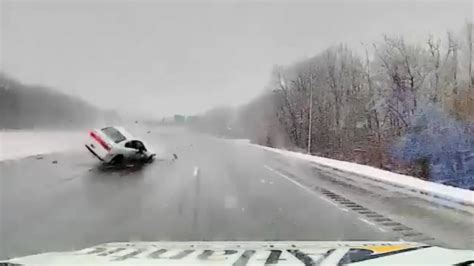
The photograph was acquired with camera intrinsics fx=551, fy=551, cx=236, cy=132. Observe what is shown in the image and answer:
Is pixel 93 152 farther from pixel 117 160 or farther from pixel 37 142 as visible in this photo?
pixel 37 142

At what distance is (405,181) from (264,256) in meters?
8.55

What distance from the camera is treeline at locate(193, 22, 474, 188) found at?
8.49m

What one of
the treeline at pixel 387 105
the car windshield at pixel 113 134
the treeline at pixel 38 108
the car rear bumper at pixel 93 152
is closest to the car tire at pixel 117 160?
the car rear bumper at pixel 93 152

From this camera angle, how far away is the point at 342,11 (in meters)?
6.13

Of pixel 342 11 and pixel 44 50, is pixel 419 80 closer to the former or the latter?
pixel 342 11

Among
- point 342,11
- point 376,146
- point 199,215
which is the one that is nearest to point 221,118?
point 199,215

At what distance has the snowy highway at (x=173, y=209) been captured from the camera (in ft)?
17.4

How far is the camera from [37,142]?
5.52 metres

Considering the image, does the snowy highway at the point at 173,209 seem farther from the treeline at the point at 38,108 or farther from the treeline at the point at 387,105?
the treeline at the point at 387,105

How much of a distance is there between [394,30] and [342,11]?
5.49ft

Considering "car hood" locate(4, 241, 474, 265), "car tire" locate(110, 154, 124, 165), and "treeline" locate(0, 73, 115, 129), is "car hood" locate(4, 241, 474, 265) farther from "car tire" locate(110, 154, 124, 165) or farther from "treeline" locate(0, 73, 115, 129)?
"car tire" locate(110, 154, 124, 165)

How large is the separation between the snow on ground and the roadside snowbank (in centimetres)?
597

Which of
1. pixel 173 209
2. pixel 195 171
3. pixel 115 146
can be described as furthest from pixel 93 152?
pixel 195 171

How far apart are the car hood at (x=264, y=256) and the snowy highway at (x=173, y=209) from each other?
3.60ft
